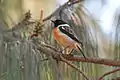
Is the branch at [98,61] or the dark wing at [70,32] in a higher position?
the dark wing at [70,32]

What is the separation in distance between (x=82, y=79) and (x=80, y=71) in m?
0.05

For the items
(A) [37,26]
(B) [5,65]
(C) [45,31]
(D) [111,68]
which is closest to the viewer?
(B) [5,65]

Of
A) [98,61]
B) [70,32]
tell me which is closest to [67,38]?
[70,32]

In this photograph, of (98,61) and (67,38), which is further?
(67,38)

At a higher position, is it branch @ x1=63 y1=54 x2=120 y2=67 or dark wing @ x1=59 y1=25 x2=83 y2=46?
dark wing @ x1=59 y1=25 x2=83 y2=46

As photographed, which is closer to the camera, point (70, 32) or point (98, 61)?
point (98, 61)

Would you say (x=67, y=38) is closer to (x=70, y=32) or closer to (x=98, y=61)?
(x=70, y=32)

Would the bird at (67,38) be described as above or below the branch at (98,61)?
above

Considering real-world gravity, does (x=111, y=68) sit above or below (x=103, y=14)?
below

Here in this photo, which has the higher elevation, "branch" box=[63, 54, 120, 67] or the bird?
the bird

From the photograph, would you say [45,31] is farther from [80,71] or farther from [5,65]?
[5,65]

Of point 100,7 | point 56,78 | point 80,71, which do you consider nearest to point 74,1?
point 100,7

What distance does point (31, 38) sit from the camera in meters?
0.68

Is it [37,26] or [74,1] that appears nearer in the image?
[37,26]
